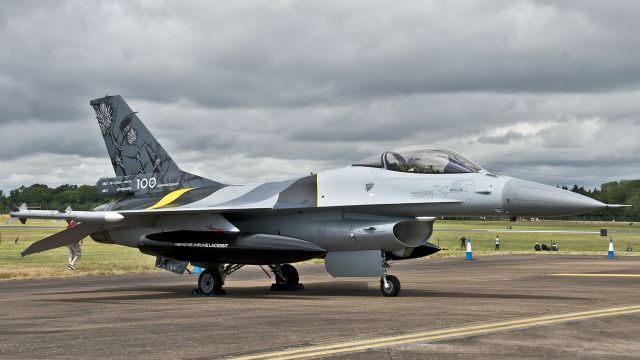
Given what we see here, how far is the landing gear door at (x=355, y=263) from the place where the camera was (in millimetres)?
15414

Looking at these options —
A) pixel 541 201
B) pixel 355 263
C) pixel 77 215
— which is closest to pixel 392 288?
pixel 355 263

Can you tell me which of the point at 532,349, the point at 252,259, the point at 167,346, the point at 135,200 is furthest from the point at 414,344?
the point at 135,200

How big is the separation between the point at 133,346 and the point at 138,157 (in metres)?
12.4

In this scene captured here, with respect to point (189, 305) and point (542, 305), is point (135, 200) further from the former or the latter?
point (542, 305)

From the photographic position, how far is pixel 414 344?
333 inches

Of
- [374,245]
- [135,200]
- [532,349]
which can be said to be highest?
[135,200]

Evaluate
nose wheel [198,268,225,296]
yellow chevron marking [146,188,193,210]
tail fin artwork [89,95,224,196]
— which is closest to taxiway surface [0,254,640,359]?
nose wheel [198,268,225,296]

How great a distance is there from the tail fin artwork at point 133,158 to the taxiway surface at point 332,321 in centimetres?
267

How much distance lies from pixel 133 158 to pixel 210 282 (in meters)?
5.18

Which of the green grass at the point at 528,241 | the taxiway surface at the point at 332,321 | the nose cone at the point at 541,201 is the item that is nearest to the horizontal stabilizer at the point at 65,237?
the taxiway surface at the point at 332,321

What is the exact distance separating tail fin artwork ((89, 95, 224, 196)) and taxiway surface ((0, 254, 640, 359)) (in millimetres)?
2675

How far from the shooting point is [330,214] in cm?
1619

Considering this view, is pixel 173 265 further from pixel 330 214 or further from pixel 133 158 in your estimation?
pixel 330 214

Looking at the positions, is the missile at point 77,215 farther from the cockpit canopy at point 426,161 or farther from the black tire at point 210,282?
the cockpit canopy at point 426,161
